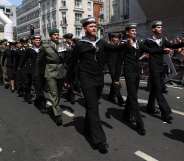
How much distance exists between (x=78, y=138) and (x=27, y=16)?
130242mm

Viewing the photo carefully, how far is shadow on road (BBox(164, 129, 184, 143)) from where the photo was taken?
696 centimetres

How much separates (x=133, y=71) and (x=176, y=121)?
1.50 metres

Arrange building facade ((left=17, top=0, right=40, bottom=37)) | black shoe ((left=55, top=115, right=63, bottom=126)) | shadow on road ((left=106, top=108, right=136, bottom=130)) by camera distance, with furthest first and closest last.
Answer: building facade ((left=17, top=0, right=40, bottom=37)) → black shoe ((left=55, top=115, right=63, bottom=126)) → shadow on road ((left=106, top=108, right=136, bottom=130))

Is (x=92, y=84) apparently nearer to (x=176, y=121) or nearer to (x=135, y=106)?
(x=135, y=106)

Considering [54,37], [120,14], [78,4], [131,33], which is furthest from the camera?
[78,4]

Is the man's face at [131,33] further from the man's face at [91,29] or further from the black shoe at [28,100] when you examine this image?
the black shoe at [28,100]

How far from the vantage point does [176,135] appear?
715 cm

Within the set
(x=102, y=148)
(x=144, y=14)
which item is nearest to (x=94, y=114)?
(x=102, y=148)

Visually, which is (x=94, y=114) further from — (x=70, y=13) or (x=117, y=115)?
(x=70, y=13)

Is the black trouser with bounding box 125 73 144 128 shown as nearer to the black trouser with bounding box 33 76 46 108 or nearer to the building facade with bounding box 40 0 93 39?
the black trouser with bounding box 33 76 46 108

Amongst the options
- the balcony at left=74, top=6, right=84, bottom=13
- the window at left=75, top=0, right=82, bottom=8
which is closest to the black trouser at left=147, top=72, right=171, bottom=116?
the balcony at left=74, top=6, right=84, bottom=13

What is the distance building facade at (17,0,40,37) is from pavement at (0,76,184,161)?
10067 cm

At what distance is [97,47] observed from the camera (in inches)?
259

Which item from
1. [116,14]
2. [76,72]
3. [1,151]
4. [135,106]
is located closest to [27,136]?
[1,151]
